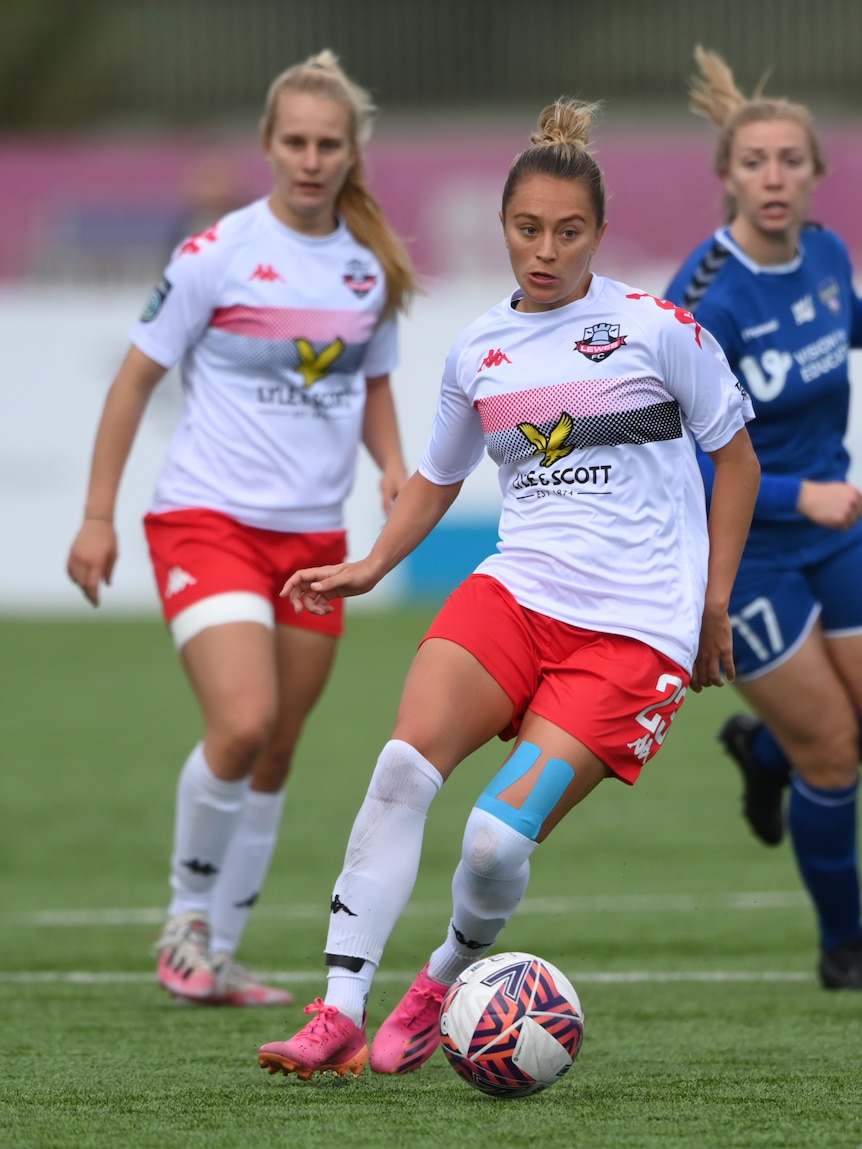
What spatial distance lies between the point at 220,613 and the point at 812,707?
157cm

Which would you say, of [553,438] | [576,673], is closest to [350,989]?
[576,673]

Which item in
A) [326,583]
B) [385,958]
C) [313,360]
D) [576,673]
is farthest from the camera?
[385,958]

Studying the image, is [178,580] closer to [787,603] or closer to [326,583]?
[326,583]

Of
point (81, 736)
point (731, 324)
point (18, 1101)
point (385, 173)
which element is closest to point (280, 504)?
point (731, 324)

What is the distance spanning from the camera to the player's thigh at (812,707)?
210 inches

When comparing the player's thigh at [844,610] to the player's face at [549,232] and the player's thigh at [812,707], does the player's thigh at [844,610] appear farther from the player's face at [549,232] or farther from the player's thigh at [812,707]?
the player's face at [549,232]

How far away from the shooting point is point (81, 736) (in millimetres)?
10922

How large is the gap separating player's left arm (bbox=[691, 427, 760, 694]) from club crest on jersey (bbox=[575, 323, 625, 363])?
1.00 ft

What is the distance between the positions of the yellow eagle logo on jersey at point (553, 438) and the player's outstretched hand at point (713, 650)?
17.7 inches

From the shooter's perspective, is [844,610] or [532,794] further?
[844,610]

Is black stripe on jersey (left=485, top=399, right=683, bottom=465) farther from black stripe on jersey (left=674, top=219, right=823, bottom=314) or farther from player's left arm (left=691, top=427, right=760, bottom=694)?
black stripe on jersey (left=674, top=219, right=823, bottom=314)

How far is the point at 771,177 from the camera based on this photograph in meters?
5.22

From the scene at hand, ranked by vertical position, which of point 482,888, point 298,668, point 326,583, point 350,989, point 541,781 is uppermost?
point 326,583

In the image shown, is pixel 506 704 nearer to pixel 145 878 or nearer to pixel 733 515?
pixel 733 515
